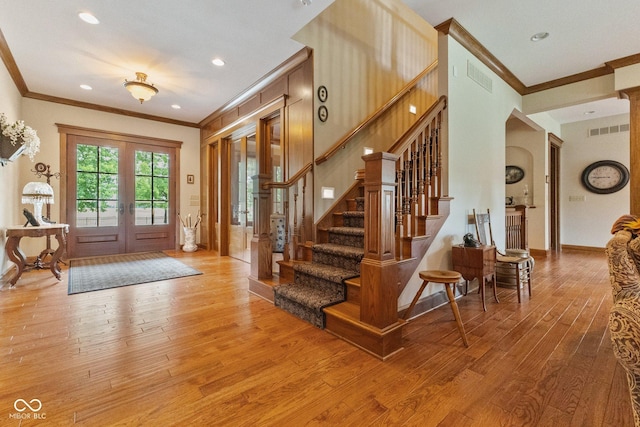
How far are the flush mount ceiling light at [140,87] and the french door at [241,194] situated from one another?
160cm

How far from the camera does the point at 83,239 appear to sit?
5.56 m

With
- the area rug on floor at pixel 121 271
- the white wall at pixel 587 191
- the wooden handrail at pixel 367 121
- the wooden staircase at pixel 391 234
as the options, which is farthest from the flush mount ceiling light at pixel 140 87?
the white wall at pixel 587 191

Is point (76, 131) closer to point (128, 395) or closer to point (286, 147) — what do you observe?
point (286, 147)

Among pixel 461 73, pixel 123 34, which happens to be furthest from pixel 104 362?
pixel 461 73

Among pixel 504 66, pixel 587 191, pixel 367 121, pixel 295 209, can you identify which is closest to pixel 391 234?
pixel 295 209

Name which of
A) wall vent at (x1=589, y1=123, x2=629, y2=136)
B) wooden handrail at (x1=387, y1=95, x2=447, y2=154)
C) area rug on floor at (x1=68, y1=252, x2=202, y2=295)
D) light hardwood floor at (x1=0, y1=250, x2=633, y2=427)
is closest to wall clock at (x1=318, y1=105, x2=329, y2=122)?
wooden handrail at (x1=387, y1=95, x2=447, y2=154)

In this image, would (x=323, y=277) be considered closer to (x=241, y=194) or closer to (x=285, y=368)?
(x=285, y=368)

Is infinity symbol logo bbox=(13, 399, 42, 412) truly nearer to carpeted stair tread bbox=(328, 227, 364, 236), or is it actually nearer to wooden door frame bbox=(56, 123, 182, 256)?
carpeted stair tread bbox=(328, 227, 364, 236)

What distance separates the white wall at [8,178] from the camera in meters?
3.80

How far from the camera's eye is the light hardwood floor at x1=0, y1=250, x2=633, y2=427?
1470 millimetres

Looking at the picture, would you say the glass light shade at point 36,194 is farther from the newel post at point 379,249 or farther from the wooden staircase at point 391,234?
the newel post at point 379,249

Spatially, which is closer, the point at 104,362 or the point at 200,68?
the point at 104,362

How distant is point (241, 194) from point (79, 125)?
3.34 m

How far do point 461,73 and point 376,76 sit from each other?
1285 millimetres
